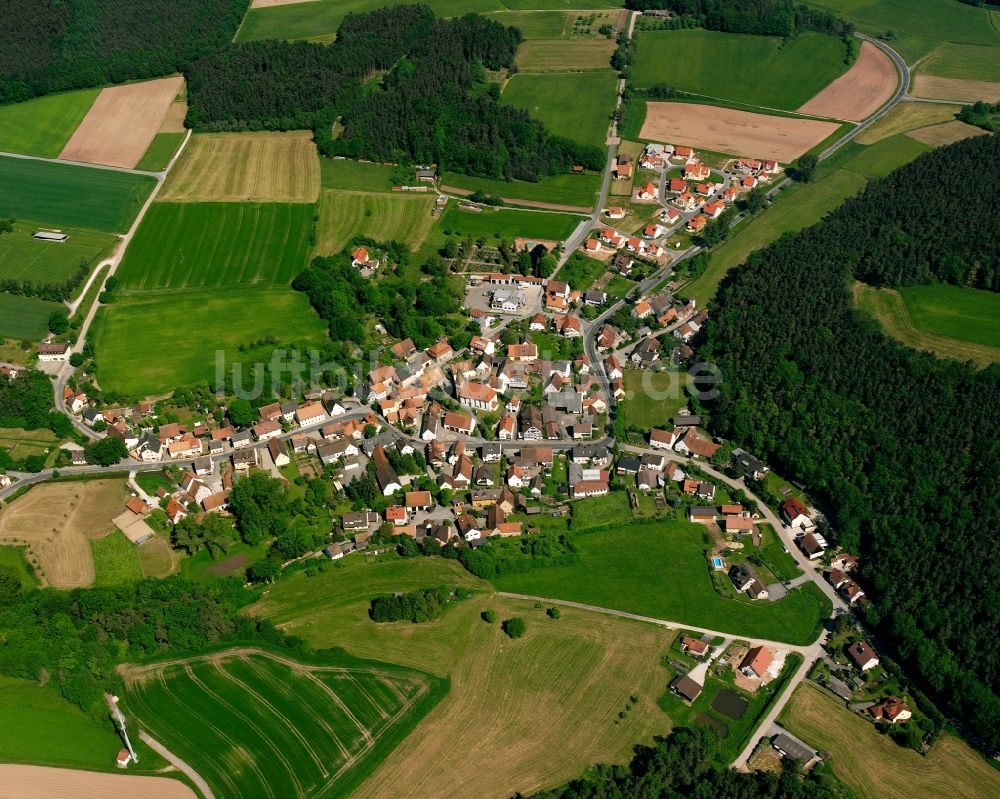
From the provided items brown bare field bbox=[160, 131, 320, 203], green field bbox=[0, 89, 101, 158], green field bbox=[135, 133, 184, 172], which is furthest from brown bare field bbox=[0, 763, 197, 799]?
green field bbox=[0, 89, 101, 158]

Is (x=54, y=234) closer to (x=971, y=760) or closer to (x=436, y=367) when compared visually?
(x=436, y=367)

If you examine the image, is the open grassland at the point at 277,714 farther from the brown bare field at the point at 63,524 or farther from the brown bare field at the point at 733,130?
the brown bare field at the point at 733,130

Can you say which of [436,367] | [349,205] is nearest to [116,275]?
[349,205]

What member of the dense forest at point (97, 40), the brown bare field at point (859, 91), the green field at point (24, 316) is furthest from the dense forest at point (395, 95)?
the green field at point (24, 316)

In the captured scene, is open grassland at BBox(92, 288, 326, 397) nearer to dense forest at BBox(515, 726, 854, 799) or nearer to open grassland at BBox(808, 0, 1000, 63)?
dense forest at BBox(515, 726, 854, 799)

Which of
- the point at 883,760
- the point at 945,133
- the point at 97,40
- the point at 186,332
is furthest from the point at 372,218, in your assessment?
the point at 883,760

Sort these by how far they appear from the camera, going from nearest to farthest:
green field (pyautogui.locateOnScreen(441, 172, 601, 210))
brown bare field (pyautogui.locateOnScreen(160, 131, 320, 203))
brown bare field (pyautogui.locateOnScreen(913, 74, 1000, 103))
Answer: brown bare field (pyautogui.locateOnScreen(160, 131, 320, 203)) → green field (pyautogui.locateOnScreen(441, 172, 601, 210)) → brown bare field (pyautogui.locateOnScreen(913, 74, 1000, 103))
